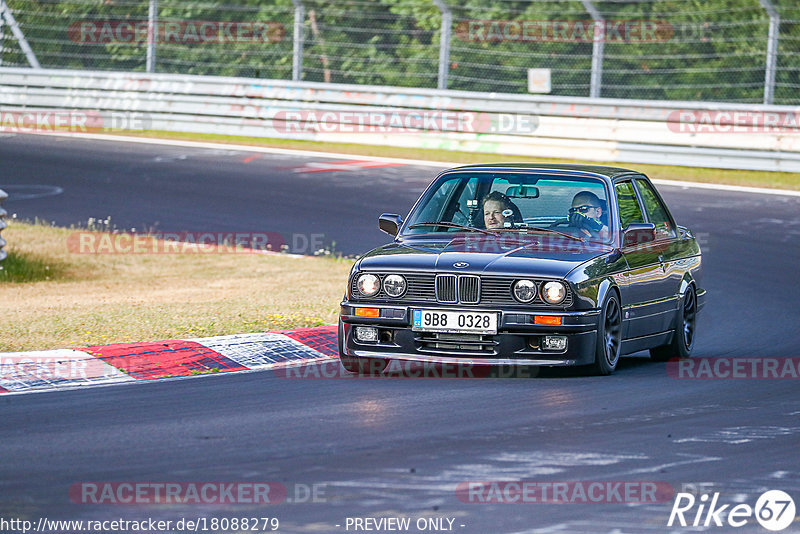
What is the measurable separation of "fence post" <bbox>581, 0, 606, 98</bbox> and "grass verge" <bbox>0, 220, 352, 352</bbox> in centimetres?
877

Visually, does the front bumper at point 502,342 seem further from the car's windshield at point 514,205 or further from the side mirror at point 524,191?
the side mirror at point 524,191

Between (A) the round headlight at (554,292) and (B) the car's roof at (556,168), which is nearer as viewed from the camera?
(A) the round headlight at (554,292)

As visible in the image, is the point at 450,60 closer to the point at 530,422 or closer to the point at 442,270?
the point at 442,270

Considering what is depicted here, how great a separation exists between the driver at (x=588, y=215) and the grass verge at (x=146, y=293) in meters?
2.46

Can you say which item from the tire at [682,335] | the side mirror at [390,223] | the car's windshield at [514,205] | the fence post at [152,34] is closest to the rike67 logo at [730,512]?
the car's windshield at [514,205]

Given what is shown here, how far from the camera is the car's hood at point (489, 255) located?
29.3 feet

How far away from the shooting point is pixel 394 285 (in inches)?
359

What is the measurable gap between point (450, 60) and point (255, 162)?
157 inches

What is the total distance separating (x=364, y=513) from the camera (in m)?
5.57

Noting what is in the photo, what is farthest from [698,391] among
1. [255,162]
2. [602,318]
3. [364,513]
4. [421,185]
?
[255,162]

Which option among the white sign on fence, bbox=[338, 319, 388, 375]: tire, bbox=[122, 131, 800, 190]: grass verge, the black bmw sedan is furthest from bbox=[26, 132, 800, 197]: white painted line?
A: bbox=[338, 319, 388, 375]: tire

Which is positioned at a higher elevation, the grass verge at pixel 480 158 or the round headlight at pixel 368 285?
the grass verge at pixel 480 158

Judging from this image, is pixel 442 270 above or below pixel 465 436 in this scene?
above

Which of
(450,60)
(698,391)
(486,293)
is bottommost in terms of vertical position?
(698,391)
